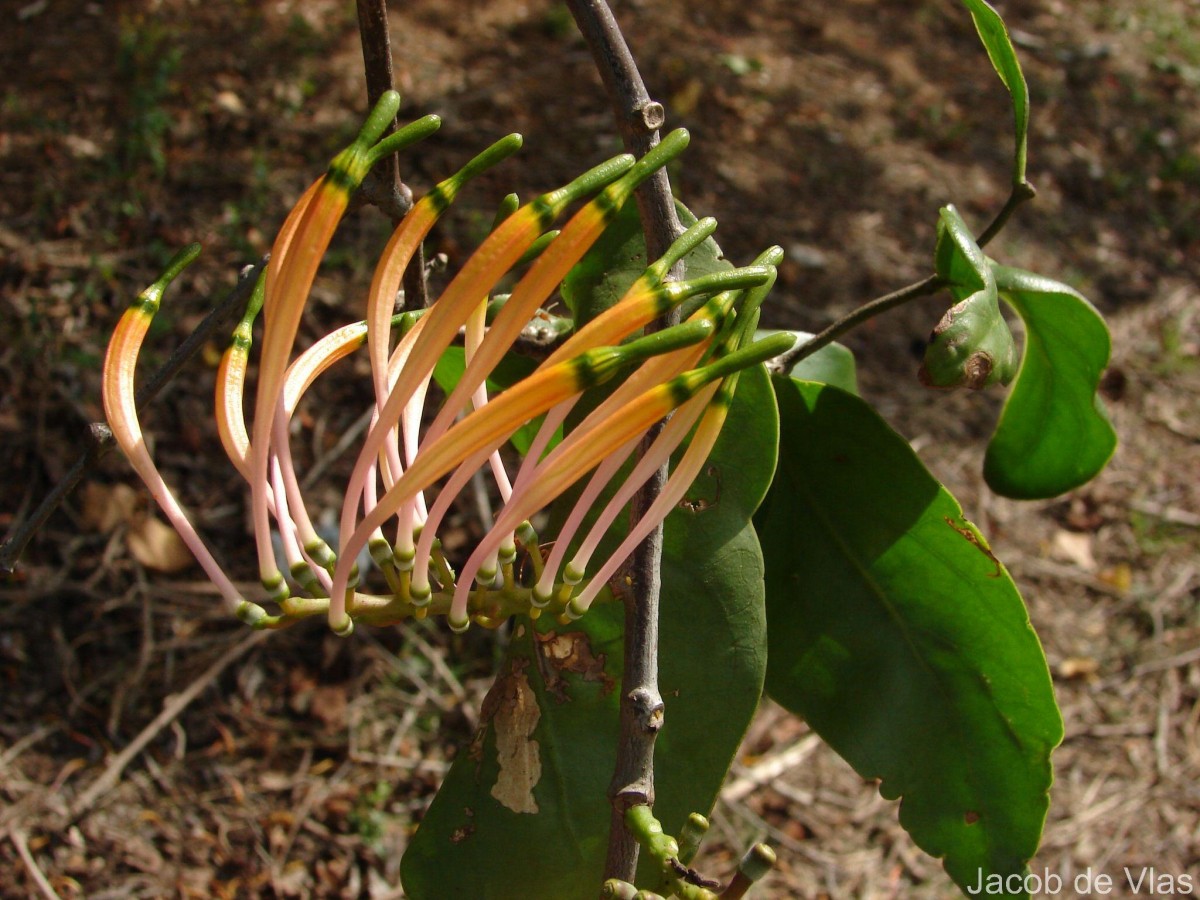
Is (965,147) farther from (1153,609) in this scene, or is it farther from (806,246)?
(1153,609)

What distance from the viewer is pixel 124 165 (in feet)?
7.70

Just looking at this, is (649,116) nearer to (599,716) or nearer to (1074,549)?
(599,716)

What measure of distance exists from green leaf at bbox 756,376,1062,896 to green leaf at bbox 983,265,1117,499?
0.54 ft

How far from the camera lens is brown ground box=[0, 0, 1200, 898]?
6.03ft

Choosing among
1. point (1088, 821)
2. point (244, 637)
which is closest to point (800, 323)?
point (1088, 821)

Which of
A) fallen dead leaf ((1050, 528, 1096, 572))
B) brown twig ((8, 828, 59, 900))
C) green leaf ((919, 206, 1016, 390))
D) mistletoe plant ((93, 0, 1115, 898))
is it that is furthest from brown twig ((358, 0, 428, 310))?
fallen dead leaf ((1050, 528, 1096, 572))

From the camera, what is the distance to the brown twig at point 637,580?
0.66 m

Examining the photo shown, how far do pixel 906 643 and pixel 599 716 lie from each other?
0.29 meters

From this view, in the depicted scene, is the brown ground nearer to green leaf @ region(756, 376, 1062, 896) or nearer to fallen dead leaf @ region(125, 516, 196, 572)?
fallen dead leaf @ region(125, 516, 196, 572)

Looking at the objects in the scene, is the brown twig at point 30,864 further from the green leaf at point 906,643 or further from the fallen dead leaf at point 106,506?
the green leaf at point 906,643

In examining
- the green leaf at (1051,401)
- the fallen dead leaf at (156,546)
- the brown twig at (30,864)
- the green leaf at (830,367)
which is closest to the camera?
the green leaf at (1051,401)

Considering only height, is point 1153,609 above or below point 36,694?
Answer: below

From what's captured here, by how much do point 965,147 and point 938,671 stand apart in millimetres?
2423

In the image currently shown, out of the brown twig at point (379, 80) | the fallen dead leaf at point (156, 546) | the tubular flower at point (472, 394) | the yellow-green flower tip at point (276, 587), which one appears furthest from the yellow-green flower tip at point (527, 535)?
the fallen dead leaf at point (156, 546)
